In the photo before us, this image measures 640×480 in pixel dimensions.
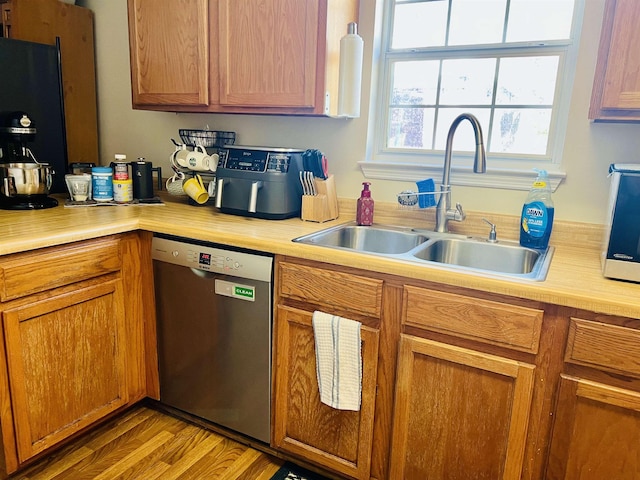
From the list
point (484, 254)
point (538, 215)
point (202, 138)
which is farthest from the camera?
point (202, 138)

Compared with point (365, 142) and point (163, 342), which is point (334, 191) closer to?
point (365, 142)

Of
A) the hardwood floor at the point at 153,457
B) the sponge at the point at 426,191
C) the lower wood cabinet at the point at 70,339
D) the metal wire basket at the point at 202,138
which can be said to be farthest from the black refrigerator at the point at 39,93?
the sponge at the point at 426,191

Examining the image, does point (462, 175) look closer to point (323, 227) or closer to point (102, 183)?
point (323, 227)

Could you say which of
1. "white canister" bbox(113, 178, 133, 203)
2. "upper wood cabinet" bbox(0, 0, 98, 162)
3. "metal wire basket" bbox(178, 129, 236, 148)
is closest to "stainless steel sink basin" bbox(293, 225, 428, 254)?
"metal wire basket" bbox(178, 129, 236, 148)

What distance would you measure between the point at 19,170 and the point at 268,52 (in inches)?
42.7

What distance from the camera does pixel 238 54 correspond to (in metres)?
1.91

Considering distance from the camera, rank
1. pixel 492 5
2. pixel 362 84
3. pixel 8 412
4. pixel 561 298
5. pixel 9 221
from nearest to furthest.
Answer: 1. pixel 561 298
2. pixel 8 412
3. pixel 9 221
4. pixel 492 5
5. pixel 362 84

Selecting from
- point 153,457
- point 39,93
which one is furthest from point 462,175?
point 39,93

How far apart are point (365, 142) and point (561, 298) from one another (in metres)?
1.11

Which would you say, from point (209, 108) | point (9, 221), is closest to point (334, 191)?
point (209, 108)

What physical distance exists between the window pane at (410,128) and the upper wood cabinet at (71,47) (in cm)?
170

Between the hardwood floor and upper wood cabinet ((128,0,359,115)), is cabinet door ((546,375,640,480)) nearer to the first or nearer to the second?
the hardwood floor

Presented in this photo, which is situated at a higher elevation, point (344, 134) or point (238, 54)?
point (238, 54)

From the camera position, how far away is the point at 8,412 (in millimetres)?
1518
